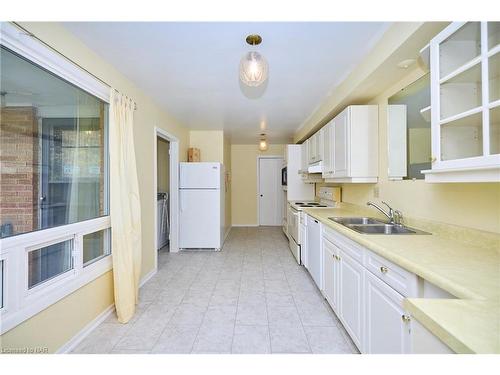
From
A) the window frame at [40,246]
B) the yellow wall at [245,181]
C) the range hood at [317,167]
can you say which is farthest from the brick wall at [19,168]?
the yellow wall at [245,181]

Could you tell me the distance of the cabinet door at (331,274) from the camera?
2094 mm

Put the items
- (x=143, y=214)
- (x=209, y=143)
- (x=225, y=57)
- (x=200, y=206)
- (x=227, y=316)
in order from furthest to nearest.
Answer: (x=209, y=143) → (x=200, y=206) → (x=143, y=214) → (x=227, y=316) → (x=225, y=57)

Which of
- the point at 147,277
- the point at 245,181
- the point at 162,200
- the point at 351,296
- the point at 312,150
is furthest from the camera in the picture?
the point at 245,181

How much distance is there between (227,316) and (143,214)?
5.36ft

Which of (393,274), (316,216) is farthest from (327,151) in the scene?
(393,274)

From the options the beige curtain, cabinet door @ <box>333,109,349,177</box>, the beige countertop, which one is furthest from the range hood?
the beige curtain

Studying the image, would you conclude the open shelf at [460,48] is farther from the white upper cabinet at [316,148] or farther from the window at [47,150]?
the window at [47,150]

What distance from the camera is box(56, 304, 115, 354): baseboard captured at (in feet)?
5.67

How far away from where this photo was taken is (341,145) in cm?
279

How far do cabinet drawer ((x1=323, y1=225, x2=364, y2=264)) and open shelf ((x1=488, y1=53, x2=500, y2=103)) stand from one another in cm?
107

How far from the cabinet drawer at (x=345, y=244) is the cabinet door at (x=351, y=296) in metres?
0.04

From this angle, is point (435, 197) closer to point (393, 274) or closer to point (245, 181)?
point (393, 274)

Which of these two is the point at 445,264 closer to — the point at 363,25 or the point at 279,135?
the point at 363,25
